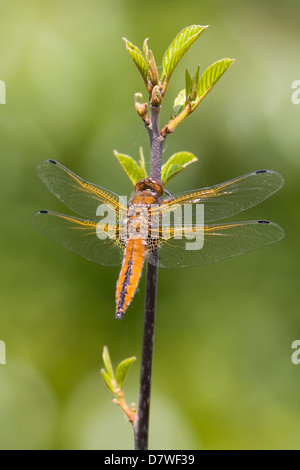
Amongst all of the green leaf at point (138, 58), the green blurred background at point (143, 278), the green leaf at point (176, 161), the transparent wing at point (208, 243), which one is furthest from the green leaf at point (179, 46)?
the green blurred background at point (143, 278)

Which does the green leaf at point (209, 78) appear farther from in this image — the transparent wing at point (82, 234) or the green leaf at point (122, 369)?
the green leaf at point (122, 369)

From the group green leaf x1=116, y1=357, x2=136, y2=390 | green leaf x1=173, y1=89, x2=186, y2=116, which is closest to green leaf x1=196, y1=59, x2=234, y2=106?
green leaf x1=173, y1=89, x2=186, y2=116

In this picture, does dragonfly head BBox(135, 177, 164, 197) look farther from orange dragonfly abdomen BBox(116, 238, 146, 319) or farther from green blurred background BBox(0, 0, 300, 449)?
green blurred background BBox(0, 0, 300, 449)

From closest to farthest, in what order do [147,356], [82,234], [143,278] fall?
1. [147,356]
2. [82,234]
3. [143,278]

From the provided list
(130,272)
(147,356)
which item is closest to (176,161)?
(130,272)

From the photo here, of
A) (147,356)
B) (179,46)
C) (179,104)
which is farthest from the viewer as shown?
(179,104)

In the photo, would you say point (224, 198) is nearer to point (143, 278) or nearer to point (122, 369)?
point (122, 369)

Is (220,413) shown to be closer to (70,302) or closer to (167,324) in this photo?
(167,324)
